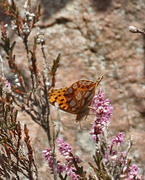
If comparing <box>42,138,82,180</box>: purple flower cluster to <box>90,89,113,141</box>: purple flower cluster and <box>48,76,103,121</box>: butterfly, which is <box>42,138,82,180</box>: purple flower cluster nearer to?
<box>90,89,113,141</box>: purple flower cluster

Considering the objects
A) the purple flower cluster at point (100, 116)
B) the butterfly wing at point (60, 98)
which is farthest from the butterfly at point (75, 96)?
the purple flower cluster at point (100, 116)

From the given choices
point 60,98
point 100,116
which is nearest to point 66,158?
point 100,116

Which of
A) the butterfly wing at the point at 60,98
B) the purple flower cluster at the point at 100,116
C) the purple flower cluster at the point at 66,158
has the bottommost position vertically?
the purple flower cluster at the point at 66,158

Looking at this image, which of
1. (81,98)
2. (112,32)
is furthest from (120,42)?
(81,98)

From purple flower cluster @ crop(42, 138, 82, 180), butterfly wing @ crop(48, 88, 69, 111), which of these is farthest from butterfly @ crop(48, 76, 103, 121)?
purple flower cluster @ crop(42, 138, 82, 180)

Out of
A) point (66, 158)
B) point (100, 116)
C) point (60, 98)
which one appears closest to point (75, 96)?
point (60, 98)

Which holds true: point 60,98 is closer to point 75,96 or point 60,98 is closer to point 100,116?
point 75,96

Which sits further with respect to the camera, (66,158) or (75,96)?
(75,96)

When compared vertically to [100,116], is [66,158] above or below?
below

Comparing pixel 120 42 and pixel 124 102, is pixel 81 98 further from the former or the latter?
pixel 120 42

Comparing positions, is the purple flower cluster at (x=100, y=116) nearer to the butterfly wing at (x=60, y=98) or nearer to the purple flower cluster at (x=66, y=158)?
the purple flower cluster at (x=66, y=158)
